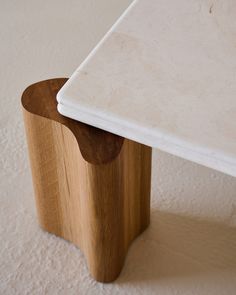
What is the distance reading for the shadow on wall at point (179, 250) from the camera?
56.3 inches

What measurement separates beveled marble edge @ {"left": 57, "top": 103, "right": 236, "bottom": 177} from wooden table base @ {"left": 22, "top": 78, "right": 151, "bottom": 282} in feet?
0.16

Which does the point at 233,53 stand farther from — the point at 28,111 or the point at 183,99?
the point at 28,111

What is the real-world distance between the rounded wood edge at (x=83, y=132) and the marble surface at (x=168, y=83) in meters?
0.04

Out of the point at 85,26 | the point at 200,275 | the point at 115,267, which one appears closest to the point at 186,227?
the point at 200,275

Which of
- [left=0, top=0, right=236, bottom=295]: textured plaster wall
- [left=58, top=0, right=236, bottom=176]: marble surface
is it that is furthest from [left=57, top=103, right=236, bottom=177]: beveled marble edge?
[left=0, top=0, right=236, bottom=295]: textured plaster wall

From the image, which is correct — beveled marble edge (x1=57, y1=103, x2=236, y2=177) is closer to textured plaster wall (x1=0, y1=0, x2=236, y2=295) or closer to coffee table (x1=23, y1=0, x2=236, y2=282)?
coffee table (x1=23, y1=0, x2=236, y2=282)

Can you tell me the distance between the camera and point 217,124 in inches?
40.9

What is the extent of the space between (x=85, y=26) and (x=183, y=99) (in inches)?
46.7

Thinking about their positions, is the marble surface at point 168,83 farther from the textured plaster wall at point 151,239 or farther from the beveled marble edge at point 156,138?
the textured plaster wall at point 151,239

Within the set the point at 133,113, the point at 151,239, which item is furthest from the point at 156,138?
the point at 151,239

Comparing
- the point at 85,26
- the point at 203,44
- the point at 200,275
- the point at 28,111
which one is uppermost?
the point at 203,44

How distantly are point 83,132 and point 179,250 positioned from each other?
507 mm

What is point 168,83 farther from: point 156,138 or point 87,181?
point 87,181

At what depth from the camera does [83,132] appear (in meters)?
1.15
